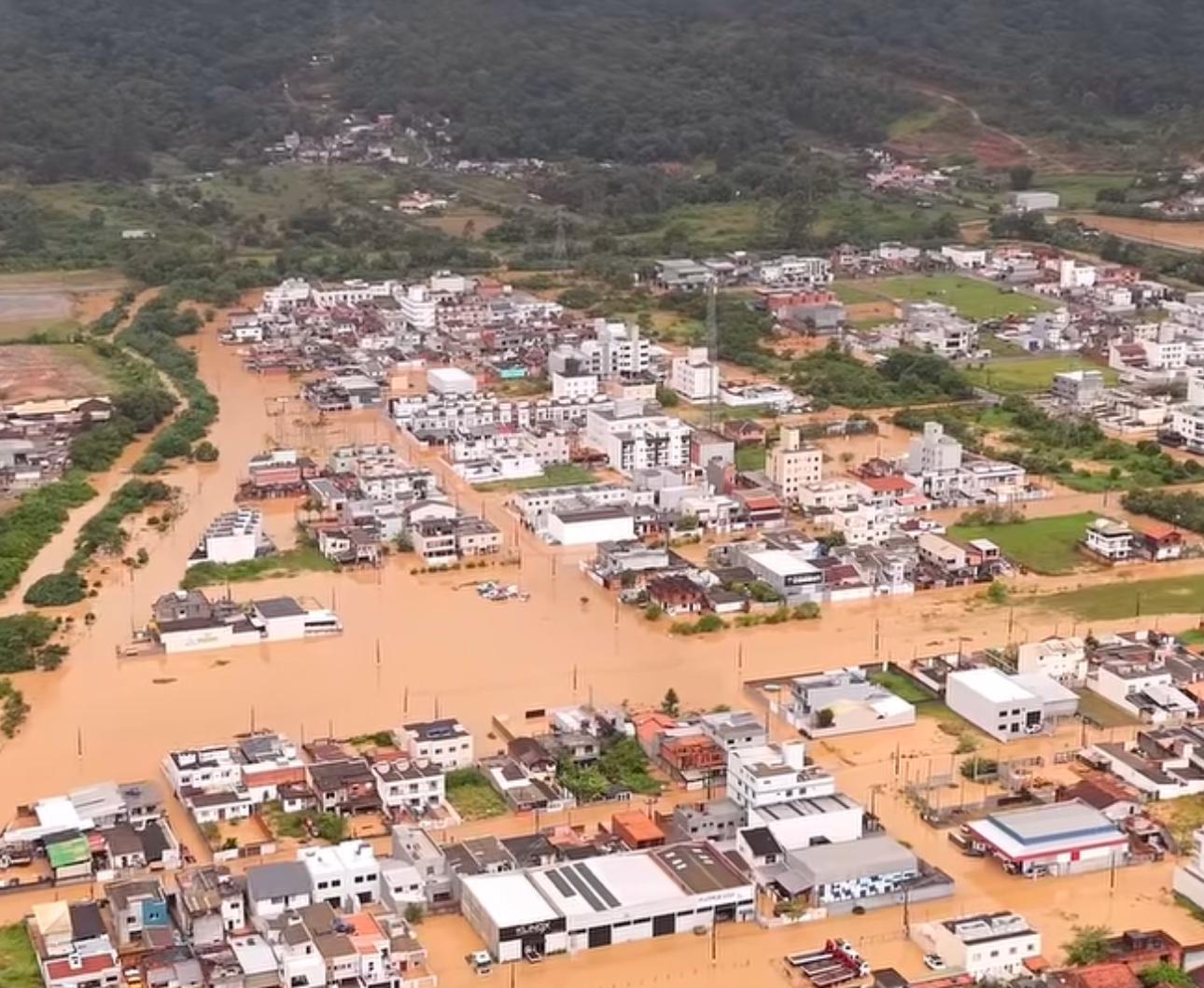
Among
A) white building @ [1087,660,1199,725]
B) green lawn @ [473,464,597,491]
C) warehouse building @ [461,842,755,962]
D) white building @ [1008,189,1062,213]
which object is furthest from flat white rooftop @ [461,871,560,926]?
white building @ [1008,189,1062,213]

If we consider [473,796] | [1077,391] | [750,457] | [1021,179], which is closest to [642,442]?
[750,457]

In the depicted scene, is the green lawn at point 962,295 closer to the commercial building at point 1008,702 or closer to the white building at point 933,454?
the white building at point 933,454

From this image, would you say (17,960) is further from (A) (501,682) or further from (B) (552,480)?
(B) (552,480)

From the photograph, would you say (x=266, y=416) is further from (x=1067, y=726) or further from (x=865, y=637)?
(x=1067, y=726)

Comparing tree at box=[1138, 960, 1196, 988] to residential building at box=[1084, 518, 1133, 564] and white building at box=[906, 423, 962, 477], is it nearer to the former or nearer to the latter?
residential building at box=[1084, 518, 1133, 564]

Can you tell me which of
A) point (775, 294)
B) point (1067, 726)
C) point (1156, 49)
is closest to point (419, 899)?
point (1067, 726)

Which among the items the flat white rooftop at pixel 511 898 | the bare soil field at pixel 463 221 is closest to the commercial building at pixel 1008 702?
the flat white rooftop at pixel 511 898
